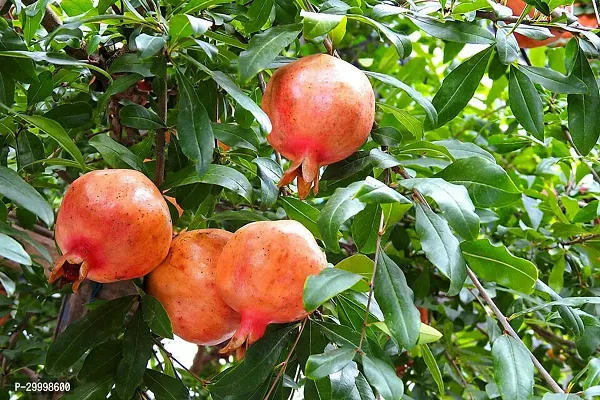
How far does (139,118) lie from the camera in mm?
891

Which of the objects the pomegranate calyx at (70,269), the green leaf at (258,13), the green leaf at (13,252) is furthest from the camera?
the green leaf at (258,13)

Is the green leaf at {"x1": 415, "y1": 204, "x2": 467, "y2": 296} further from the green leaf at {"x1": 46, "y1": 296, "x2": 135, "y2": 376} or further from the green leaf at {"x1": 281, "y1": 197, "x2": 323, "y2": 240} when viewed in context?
the green leaf at {"x1": 46, "y1": 296, "x2": 135, "y2": 376}

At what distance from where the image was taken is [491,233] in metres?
1.63

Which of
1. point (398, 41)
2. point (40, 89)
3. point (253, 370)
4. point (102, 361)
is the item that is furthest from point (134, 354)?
point (398, 41)

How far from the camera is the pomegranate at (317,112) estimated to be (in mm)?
731

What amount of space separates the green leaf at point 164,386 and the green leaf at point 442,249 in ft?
1.32

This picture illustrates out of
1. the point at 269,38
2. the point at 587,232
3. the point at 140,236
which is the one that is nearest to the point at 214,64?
the point at 269,38

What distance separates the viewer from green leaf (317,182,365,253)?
0.65 m

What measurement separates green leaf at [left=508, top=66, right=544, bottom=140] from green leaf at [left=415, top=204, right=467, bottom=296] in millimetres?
282

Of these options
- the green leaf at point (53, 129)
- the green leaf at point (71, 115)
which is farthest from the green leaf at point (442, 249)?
the green leaf at point (71, 115)

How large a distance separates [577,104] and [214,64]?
512 millimetres

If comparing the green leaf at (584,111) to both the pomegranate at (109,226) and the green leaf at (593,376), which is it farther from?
the pomegranate at (109,226)

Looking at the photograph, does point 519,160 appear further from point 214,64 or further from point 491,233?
point 214,64

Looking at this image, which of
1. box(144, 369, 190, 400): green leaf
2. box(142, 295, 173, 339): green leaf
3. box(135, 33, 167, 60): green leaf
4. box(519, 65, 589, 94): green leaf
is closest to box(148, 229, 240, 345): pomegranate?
box(142, 295, 173, 339): green leaf
